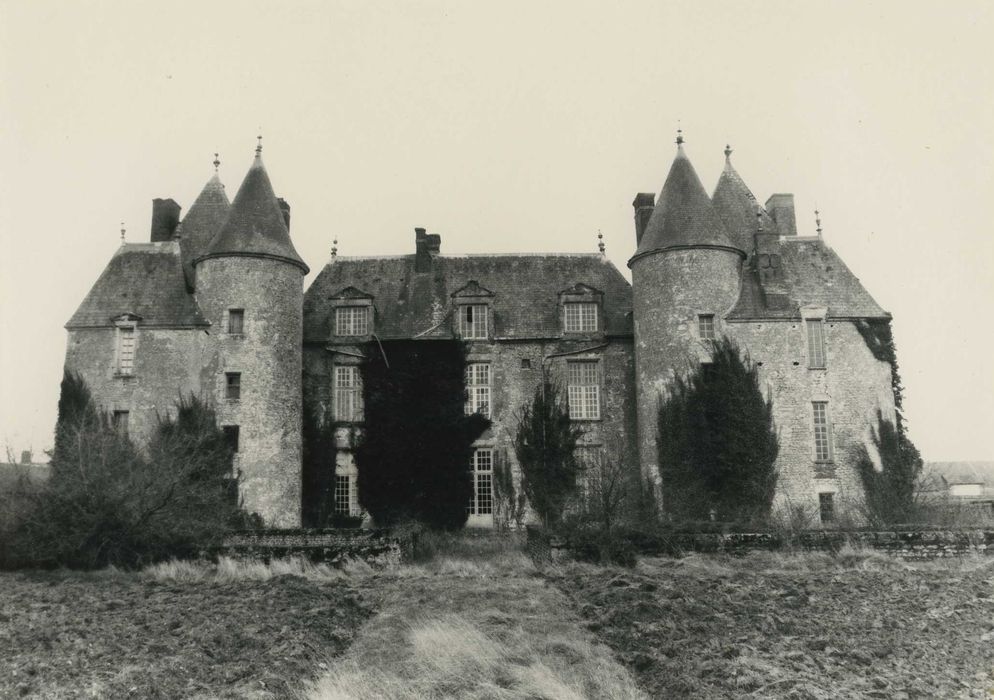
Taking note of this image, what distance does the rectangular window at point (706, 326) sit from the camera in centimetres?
2606

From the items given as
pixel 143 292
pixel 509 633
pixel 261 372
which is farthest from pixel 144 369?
pixel 509 633

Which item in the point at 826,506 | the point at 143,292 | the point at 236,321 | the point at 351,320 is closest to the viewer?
the point at 826,506

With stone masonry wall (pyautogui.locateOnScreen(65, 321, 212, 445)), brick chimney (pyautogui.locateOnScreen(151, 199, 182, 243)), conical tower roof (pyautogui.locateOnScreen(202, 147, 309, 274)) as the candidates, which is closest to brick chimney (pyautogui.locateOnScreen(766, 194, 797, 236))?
conical tower roof (pyautogui.locateOnScreen(202, 147, 309, 274))

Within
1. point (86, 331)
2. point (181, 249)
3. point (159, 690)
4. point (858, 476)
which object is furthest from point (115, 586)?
point (858, 476)

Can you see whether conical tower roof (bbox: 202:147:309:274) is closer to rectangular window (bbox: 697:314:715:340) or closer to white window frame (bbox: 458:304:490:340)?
white window frame (bbox: 458:304:490:340)

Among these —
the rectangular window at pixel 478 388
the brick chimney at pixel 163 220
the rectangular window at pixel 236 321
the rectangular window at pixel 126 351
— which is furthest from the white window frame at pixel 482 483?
the brick chimney at pixel 163 220

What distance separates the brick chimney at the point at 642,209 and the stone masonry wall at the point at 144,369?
1423 cm

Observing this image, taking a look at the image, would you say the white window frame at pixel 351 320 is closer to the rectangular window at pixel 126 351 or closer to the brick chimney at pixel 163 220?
the brick chimney at pixel 163 220

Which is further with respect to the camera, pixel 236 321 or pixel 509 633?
pixel 236 321

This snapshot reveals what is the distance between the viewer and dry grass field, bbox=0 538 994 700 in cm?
984

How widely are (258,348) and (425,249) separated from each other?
24.0ft

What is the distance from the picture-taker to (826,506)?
83.7ft

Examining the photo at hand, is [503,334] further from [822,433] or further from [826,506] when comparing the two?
[826,506]

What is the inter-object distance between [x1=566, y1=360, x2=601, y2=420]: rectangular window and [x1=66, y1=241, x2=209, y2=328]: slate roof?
36.8ft
